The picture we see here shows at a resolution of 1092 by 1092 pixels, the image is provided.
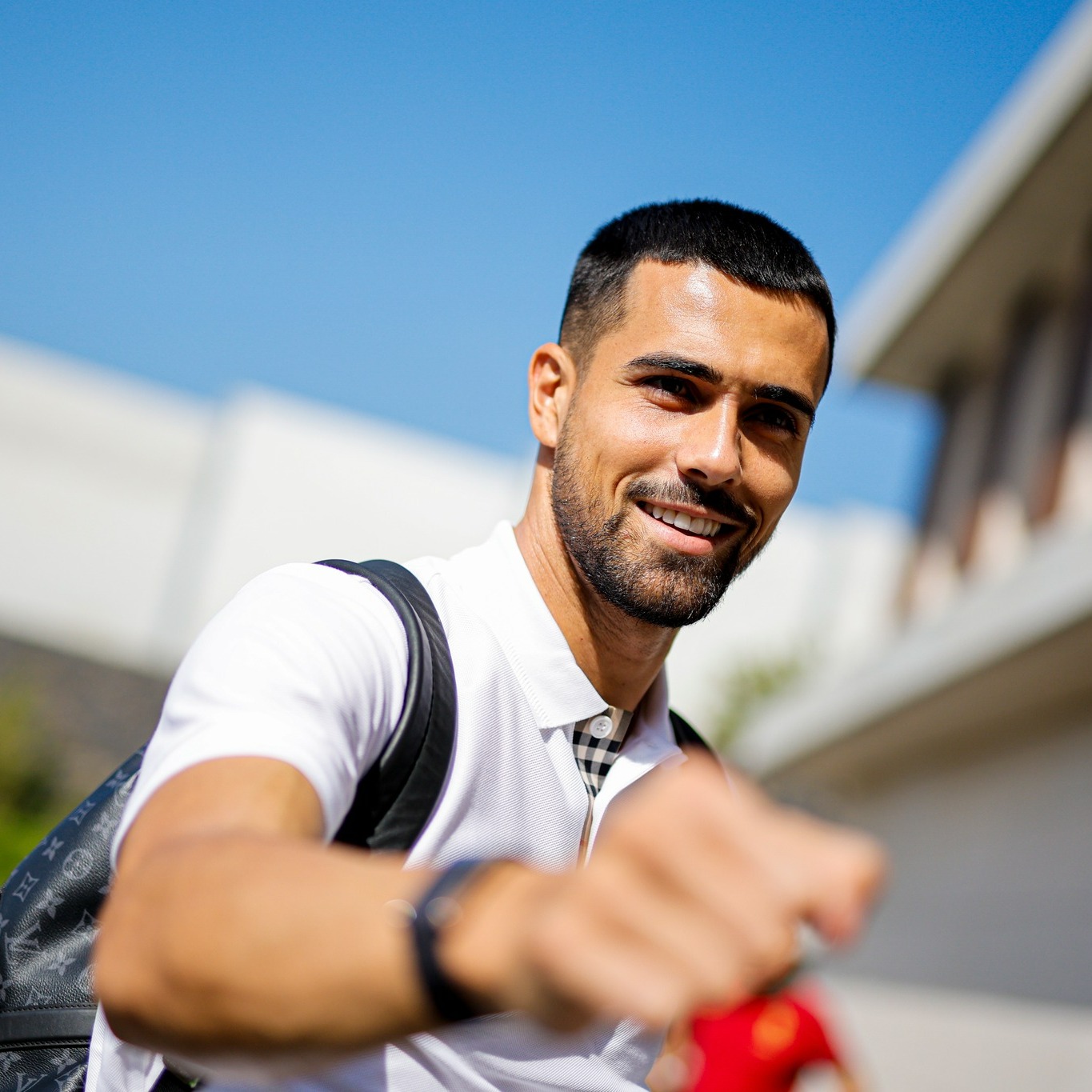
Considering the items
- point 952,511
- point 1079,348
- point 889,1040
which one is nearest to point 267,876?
point 889,1040

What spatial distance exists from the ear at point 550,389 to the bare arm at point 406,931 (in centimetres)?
122

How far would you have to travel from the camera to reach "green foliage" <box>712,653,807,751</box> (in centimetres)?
2378

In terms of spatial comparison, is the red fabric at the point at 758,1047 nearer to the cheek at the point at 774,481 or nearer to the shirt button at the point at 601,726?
the shirt button at the point at 601,726

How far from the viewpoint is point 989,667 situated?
824cm

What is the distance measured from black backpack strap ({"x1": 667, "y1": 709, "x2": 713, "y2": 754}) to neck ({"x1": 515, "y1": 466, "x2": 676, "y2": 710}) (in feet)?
0.49

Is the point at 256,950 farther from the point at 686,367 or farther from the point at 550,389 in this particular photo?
the point at 550,389

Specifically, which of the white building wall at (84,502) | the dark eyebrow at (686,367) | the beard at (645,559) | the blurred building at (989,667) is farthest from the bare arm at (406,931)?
the white building wall at (84,502)

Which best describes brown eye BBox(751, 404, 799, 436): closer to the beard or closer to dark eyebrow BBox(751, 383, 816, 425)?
dark eyebrow BBox(751, 383, 816, 425)

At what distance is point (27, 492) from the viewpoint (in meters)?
28.5

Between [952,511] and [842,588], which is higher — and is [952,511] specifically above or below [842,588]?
below

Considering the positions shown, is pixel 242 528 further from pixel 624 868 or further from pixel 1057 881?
pixel 624 868

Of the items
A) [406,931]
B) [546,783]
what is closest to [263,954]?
[406,931]

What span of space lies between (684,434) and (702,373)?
0.10 meters

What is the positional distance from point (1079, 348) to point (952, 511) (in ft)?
9.12
